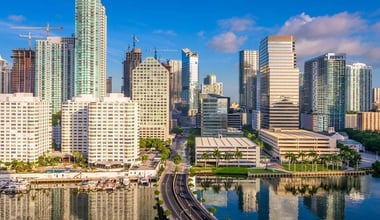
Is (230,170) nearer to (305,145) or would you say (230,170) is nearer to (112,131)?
(305,145)

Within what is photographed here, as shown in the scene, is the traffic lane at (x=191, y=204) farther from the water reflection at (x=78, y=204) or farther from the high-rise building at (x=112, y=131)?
the high-rise building at (x=112, y=131)

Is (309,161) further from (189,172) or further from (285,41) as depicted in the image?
(285,41)

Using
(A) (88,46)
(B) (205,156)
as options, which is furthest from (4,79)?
(B) (205,156)

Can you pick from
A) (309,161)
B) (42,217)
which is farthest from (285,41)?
(42,217)

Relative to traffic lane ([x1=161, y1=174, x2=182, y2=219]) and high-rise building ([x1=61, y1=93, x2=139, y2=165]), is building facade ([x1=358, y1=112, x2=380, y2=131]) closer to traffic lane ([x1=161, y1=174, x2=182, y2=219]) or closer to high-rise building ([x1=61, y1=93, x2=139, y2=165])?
high-rise building ([x1=61, y1=93, x2=139, y2=165])

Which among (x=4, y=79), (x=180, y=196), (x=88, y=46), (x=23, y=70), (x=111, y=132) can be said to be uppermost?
(x=88, y=46)
